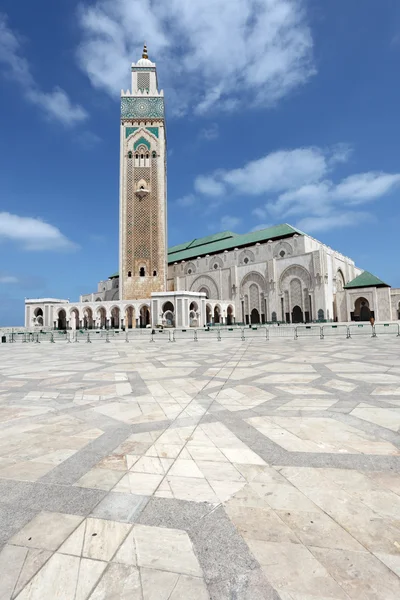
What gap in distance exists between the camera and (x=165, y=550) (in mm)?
1637

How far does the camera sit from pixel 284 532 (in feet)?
5.77

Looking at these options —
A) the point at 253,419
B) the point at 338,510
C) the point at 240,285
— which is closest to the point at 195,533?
the point at 338,510

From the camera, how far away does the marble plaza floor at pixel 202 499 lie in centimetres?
144

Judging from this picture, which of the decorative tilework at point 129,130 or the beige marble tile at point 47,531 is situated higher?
the decorative tilework at point 129,130

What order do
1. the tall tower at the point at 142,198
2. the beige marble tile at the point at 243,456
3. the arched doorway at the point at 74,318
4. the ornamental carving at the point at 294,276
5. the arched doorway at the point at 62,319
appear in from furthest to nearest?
the arched doorway at the point at 62,319 → the arched doorway at the point at 74,318 → the tall tower at the point at 142,198 → the ornamental carving at the point at 294,276 → the beige marble tile at the point at 243,456

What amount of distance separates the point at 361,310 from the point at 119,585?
48.2 m

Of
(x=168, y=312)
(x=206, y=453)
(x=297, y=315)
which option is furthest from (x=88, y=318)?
(x=206, y=453)

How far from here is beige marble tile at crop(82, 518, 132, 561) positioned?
63.4 inches

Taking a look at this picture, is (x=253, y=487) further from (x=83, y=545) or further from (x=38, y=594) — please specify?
(x=38, y=594)

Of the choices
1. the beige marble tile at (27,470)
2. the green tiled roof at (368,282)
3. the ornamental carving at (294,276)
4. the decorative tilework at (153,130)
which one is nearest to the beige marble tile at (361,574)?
the beige marble tile at (27,470)

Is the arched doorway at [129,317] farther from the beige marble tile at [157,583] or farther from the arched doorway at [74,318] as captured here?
the beige marble tile at [157,583]

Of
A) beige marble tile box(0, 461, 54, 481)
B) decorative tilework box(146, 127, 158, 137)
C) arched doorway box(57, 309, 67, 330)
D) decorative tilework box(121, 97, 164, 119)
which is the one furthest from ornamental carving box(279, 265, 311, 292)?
beige marble tile box(0, 461, 54, 481)

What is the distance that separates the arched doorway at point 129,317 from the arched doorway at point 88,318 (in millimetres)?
6402

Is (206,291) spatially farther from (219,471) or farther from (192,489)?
(192,489)
